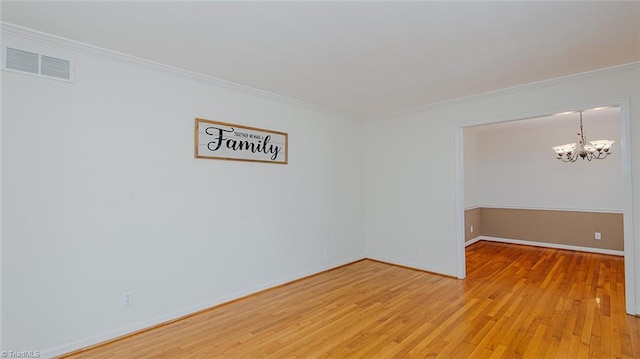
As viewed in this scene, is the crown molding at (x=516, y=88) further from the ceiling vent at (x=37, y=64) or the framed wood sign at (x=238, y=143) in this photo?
the ceiling vent at (x=37, y=64)

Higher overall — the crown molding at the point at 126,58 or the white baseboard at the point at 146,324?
the crown molding at the point at 126,58

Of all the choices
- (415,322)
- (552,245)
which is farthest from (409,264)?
(552,245)

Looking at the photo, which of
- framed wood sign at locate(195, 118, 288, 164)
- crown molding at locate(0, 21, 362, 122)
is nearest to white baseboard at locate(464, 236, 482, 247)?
framed wood sign at locate(195, 118, 288, 164)

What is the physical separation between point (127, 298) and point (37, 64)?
2.07 metres

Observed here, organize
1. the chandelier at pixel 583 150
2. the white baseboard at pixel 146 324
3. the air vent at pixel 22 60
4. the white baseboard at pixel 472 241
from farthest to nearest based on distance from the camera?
the white baseboard at pixel 472 241 < the chandelier at pixel 583 150 < the white baseboard at pixel 146 324 < the air vent at pixel 22 60

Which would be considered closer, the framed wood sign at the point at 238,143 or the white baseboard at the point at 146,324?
the white baseboard at the point at 146,324

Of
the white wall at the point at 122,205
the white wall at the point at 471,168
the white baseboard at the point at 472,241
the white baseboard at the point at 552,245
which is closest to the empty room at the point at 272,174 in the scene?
the white wall at the point at 122,205

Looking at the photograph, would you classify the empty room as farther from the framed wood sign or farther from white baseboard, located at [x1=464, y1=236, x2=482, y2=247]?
white baseboard, located at [x1=464, y1=236, x2=482, y2=247]

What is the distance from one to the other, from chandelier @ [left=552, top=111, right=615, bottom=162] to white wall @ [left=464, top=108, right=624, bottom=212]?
118 millimetres

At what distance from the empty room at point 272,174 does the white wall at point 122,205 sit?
1cm

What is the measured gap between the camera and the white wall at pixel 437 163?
3.03 m

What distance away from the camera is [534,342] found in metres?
2.47

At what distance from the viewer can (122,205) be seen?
266 centimetres

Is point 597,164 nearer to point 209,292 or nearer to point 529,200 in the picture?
point 529,200
